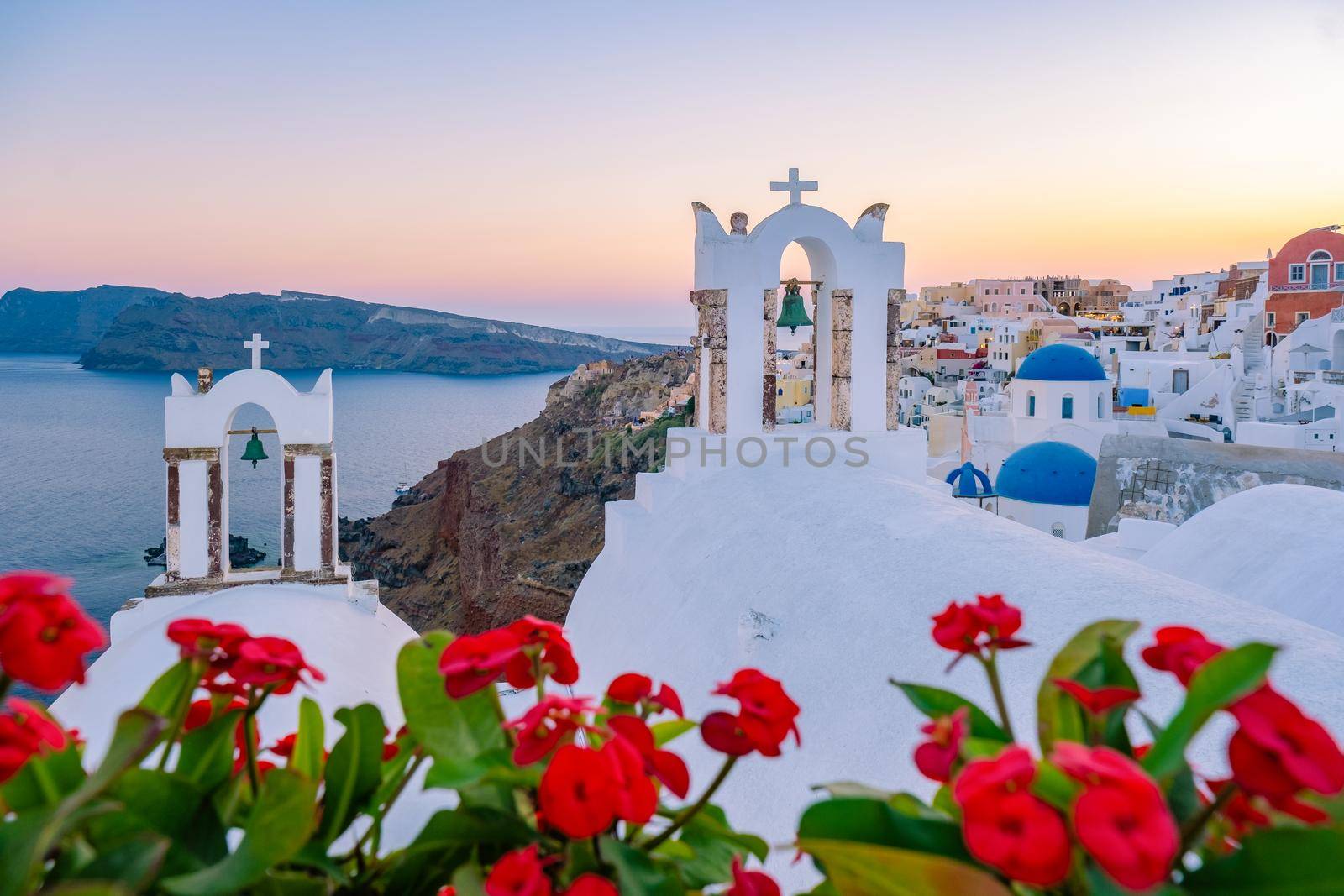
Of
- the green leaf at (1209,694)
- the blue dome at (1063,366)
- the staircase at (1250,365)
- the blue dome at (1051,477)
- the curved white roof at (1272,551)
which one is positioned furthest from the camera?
the staircase at (1250,365)

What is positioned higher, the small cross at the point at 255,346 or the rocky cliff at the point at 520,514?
the small cross at the point at 255,346

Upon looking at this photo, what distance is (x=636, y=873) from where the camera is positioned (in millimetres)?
1000

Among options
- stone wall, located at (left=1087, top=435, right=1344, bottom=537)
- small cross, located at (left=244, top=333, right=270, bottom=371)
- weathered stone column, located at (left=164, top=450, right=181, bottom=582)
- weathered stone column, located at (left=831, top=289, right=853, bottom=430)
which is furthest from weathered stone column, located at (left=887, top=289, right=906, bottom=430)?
weathered stone column, located at (left=164, top=450, right=181, bottom=582)

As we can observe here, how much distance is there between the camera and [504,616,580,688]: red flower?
46.1 inches

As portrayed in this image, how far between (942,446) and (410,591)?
19452 millimetres

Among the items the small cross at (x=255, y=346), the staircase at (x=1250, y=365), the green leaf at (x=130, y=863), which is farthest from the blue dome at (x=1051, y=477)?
the green leaf at (x=130, y=863)

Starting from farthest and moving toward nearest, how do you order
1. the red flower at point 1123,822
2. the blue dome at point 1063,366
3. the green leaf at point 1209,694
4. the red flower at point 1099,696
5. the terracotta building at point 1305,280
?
the terracotta building at point 1305,280, the blue dome at point 1063,366, the red flower at point 1099,696, the green leaf at point 1209,694, the red flower at point 1123,822

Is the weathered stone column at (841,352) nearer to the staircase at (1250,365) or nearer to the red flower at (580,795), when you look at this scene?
the red flower at (580,795)

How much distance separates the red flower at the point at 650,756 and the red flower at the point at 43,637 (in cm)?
52

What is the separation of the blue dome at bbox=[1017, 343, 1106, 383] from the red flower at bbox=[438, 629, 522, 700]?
21022 millimetres

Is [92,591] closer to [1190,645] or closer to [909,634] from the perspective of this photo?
[909,634]

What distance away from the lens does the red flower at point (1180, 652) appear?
98 cm

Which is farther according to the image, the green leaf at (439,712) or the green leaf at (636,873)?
the green leaf at (439,712)

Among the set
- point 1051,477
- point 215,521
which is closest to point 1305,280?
point 1051,477
